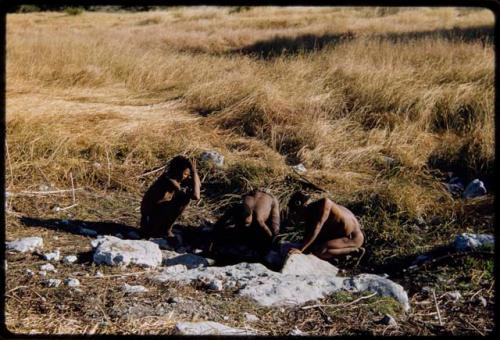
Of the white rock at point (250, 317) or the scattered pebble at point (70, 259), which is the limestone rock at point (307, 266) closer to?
the white rock at point (250, 317)

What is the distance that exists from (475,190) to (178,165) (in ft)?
9.25

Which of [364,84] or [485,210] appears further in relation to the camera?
[364,84]

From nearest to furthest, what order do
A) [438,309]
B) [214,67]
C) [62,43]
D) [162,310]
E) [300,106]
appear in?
[162,310], [438,309], [300,106], [214,67], [62,43]

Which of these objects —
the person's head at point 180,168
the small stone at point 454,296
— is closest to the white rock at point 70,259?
the person's head at point 180,168

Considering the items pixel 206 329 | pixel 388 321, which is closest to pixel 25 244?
pixel 206 329

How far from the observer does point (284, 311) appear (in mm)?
3684

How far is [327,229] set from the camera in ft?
15.6

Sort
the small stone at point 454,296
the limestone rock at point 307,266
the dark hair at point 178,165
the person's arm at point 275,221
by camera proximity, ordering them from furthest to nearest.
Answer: the dark hair at point 178,165 < the person's arm at point 275,221 < the limestone rock at point 307,266 < the small stone at point 454,296

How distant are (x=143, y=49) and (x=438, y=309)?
9.55 meters

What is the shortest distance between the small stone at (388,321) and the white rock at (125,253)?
158 centimetres

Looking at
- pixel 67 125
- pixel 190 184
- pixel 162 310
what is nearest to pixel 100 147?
pixel 67 125

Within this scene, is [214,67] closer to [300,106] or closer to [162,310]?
[300,106]

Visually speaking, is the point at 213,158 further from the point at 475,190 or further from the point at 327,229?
the point at 475,190

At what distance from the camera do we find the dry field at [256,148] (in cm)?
372
